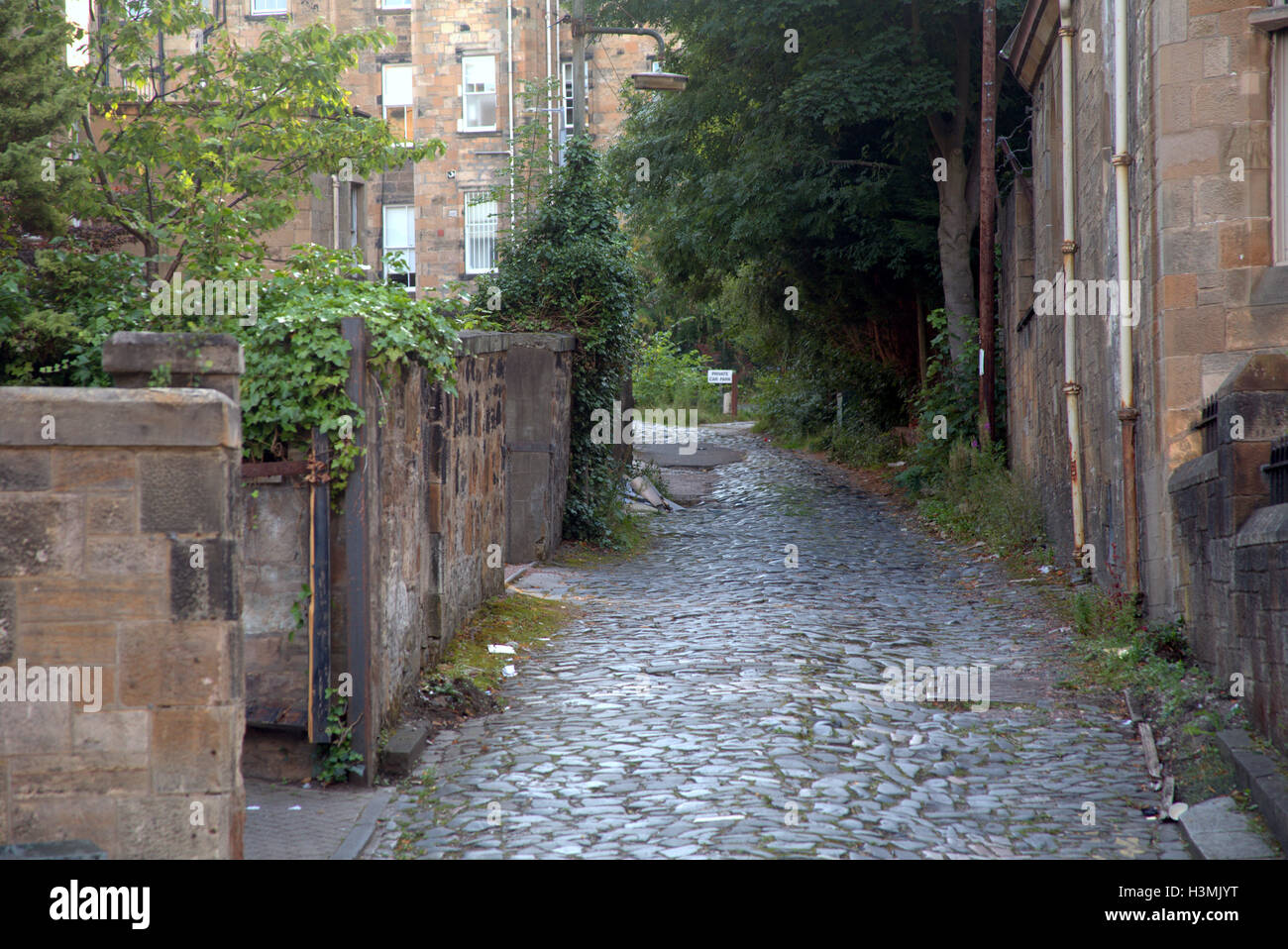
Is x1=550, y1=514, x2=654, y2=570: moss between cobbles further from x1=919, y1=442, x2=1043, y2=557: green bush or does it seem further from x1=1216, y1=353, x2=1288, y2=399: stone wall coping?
x1=1216, y1=353, x2=1288, y2=399: stone wall coping

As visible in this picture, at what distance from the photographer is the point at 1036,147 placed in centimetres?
1493

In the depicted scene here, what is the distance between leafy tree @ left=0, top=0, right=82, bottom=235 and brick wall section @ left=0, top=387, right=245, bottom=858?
4.19 meters

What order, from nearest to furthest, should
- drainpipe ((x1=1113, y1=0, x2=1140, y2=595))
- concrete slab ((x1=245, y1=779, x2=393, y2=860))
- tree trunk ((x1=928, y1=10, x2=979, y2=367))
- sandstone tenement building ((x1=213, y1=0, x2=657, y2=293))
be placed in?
concrete slab ((x1=245, y1=779, x2=393, y2=860)) < drainpipe ((x1=1113, y1=0, x2=1140, y2=595)) < tree trunk ((x1=928, y1=10, x2=979, y2=367)) < sandstone tenement building ((x1=213, y1=0, x2=657, y2=293))

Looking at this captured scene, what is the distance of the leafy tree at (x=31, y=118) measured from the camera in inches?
321

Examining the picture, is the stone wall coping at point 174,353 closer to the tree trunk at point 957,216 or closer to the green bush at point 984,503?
the green bush at point 984,503

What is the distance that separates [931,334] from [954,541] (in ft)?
31.4

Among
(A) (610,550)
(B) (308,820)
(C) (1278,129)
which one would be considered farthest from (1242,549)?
(A) (610,550)

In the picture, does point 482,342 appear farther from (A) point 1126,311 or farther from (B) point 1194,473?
(B) point 1194,473

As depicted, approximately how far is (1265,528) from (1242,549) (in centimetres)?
42

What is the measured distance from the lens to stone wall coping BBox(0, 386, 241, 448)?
4629 millimetres

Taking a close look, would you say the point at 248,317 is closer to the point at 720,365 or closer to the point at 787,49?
the point at 787,49

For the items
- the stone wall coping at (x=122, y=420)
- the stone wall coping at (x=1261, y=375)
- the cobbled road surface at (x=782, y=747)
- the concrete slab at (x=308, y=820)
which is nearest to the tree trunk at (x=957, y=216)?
the cobbled road surface at (x=782, y=747)

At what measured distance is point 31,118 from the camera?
861cm

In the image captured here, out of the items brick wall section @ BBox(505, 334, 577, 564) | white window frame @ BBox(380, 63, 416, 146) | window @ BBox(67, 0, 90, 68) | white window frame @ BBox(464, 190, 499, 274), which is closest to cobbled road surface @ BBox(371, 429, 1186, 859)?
brick wall section @ BBox(505, 334, 577, 564)
